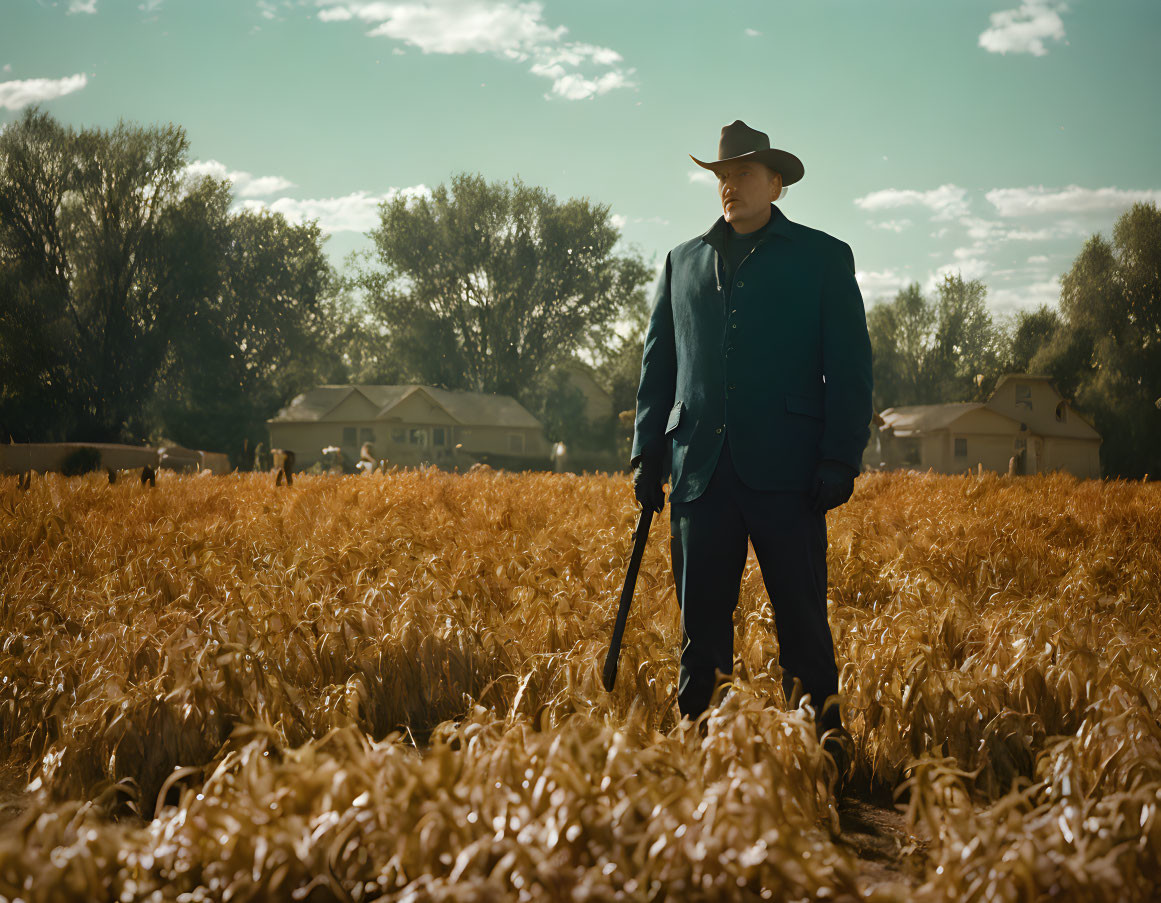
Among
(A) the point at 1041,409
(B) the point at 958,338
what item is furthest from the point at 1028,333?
(B) the point at 958,338

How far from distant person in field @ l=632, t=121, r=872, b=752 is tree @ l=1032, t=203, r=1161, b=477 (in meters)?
41.5

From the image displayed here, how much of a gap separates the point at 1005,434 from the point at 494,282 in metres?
29.4

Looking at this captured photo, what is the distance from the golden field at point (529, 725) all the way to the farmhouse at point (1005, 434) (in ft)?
132

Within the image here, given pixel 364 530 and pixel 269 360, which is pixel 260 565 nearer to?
pixel 364 530

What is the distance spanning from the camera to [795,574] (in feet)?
10.5

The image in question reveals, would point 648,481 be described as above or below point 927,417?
below

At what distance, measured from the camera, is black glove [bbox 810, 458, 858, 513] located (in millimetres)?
A: 3115

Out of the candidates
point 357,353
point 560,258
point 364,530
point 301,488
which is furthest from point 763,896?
point 357,353

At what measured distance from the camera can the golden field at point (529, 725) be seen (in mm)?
1975

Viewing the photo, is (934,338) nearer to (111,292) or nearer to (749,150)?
(111,292)

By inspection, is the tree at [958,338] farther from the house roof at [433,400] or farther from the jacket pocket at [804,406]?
the jacket pocket at [804,406]

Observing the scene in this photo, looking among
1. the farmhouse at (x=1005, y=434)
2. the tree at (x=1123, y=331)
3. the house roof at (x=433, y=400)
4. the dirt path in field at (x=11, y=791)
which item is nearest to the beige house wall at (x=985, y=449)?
the farmhouse at (x=1005, y=434)

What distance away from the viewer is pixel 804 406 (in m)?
3.25

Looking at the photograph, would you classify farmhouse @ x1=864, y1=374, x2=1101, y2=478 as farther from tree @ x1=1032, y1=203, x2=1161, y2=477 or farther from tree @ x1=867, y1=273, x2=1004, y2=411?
Result: tree @ x1=867, y1=273, x2=1004, y2=411
